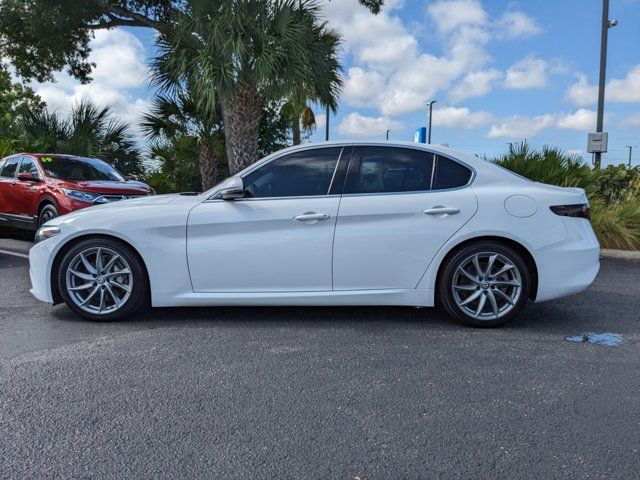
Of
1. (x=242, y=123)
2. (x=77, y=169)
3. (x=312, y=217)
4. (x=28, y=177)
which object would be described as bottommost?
(x=312, y=217)

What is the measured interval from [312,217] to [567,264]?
2.07 m

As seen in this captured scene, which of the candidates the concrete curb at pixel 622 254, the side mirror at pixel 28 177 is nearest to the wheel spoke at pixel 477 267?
the concrete curb at pixel 622 254

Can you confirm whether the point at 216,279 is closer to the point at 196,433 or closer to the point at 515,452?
the point at 196,433

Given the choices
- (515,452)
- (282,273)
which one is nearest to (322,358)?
(282,273)

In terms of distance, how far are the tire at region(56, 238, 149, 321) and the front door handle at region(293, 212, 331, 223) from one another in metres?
1.36

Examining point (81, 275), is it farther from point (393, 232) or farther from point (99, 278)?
point (393, 232)

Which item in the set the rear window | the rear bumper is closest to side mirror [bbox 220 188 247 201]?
the rear window

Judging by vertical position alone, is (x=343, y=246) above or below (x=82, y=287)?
above

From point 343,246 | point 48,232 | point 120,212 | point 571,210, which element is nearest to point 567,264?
point 571,210

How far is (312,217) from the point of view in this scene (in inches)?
176

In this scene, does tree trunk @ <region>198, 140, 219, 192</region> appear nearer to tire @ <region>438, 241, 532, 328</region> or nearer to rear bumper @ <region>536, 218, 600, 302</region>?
tire @ <region>438, 241, 532, 328</region>

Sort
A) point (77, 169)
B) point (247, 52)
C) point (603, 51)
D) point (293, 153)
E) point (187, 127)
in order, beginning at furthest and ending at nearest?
point (187, 127) → point (603, 51) → point (247, 52) → point (77, 169) → point (293, 153)

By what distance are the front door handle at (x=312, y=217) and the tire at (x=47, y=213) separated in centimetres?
611

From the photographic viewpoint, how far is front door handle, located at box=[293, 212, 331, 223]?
14.7 feet
